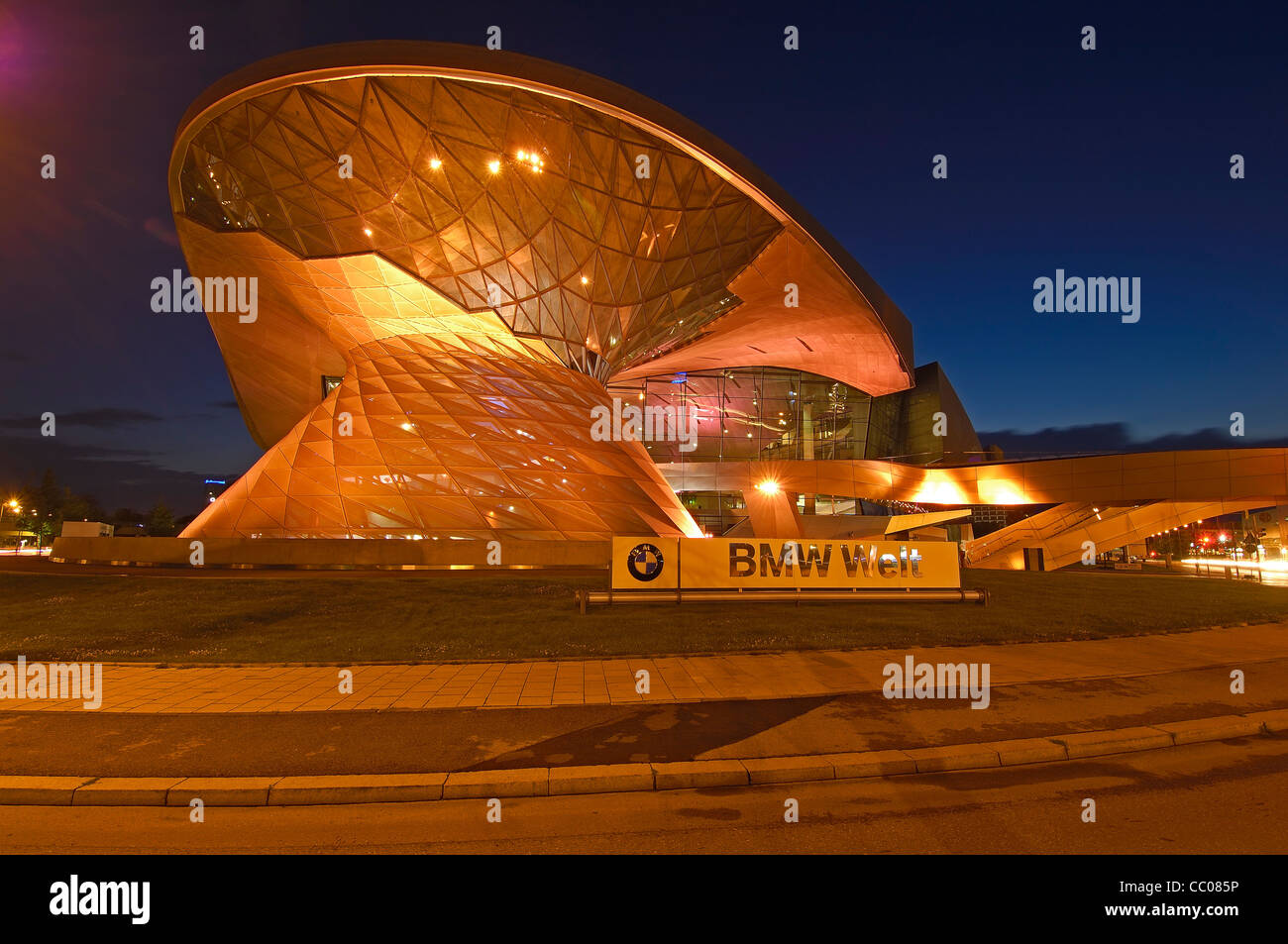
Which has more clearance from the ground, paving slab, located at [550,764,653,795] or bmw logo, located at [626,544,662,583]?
bmw logo, located at [626,544,662,583]

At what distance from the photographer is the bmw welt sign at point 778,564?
14844 millimetres

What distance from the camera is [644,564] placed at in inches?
583

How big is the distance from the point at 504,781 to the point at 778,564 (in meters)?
10.9

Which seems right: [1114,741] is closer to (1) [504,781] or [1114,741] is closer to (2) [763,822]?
(2) [763,822]

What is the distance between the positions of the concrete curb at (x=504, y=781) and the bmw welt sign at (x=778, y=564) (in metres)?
8.86

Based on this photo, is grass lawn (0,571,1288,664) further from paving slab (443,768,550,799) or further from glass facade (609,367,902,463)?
glass facade (609,367,902,463)

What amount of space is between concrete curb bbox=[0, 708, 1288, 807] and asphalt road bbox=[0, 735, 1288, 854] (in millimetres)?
116

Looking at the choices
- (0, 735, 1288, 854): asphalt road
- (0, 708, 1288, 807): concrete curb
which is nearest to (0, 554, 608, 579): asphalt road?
(0, 708, 1288, 807): concrete curb

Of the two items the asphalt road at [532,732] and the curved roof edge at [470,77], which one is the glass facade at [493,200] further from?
the asphalt road at [532,732]

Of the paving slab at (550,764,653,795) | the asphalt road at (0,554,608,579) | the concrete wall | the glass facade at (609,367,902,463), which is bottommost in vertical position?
the paving slab at (550,764,653,795)

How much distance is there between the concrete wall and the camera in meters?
22.0

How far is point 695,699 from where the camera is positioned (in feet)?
25.7

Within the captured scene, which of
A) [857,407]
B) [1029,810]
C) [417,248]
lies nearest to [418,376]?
[417,248]

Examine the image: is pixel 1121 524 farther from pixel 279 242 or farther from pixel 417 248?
pixel 279 242
